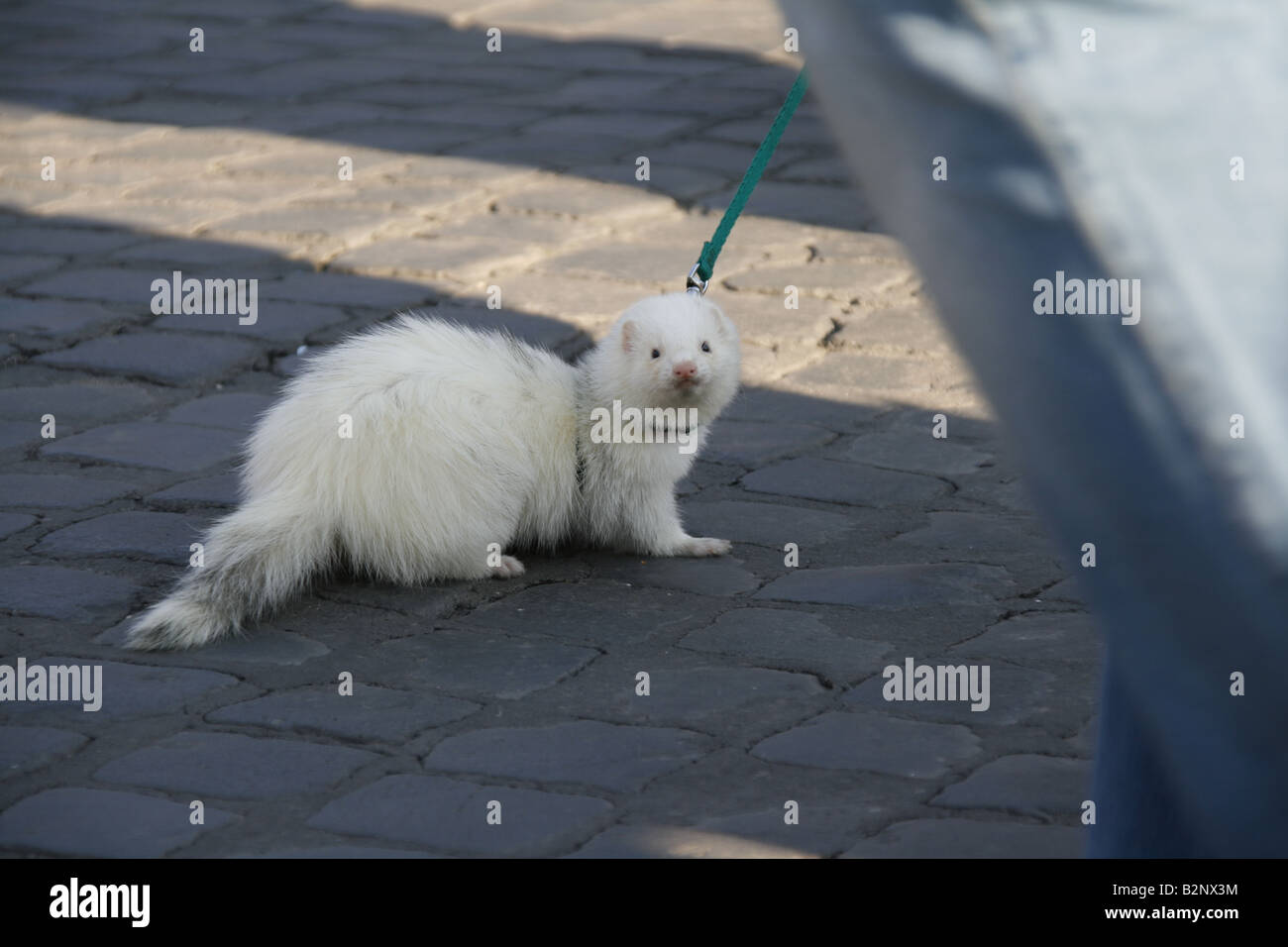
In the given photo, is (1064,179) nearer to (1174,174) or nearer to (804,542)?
(1174,174)

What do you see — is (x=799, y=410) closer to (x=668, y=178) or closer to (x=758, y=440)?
(x=758, y=440)

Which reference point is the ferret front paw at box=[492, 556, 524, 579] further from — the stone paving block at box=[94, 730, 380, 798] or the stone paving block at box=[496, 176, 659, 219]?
the stone paving block at box=[496, 176, 659, 219]

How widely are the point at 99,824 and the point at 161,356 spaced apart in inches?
119

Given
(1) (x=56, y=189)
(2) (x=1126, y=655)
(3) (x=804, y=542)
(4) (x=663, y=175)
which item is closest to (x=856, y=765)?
Result: (3) (x=804, y=542)

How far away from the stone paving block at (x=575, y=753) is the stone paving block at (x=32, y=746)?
0.73 meters

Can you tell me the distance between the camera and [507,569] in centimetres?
390

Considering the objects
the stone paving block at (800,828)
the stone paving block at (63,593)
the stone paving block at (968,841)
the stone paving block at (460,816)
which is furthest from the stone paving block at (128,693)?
the stone paving block at (968,841)

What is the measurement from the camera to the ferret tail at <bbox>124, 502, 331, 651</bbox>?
3387 mm

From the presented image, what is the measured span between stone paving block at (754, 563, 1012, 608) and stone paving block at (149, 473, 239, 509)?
1.59 m

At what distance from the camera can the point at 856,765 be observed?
291 centimetres

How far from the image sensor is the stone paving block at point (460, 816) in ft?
8.55

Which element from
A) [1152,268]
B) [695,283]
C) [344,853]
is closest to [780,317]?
[695,283]

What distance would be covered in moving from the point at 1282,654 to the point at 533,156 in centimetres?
733

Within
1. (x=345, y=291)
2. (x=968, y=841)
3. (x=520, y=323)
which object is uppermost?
(x=345, y=291)
